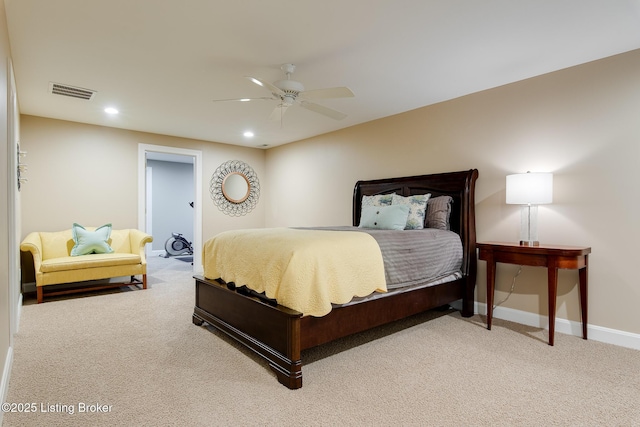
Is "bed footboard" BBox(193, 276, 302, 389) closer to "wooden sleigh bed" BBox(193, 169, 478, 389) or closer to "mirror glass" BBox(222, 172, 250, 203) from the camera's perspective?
"wooden sleigh bed" BBox(193, 169, 478, 389)

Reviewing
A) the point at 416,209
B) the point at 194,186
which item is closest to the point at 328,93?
the point at 416,209

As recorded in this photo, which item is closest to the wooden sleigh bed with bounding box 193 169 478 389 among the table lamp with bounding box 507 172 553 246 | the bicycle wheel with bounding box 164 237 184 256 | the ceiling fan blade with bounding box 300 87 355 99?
the table lamp with bounding box 507 172 553 246

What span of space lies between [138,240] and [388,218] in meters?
3.53

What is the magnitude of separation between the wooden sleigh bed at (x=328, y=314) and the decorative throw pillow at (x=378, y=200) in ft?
0.73

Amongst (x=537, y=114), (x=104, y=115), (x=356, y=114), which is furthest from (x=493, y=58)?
(x=104, y=115)

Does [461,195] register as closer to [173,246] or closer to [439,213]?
[439,213]

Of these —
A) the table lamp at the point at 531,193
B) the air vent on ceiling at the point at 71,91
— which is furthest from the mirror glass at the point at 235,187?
the table lamp at the point at 531,193

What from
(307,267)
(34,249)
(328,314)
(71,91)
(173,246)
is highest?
(71,91)

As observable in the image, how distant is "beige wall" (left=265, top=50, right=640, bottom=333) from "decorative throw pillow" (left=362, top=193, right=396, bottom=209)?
465 millimetres

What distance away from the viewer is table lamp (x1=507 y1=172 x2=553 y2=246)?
117 inches

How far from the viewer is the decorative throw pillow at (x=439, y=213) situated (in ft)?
12.1

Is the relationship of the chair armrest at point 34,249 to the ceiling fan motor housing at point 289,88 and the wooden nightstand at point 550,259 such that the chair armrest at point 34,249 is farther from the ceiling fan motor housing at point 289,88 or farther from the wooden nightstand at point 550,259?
the wooden nightstand at point 550,259

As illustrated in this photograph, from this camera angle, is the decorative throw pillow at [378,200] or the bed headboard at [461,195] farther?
the decorative throw pillow at [378,200]

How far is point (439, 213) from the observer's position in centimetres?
373
